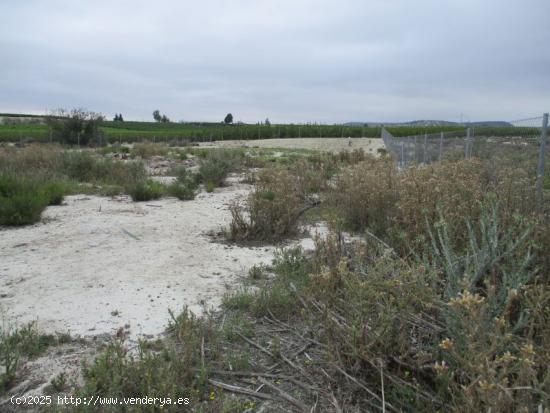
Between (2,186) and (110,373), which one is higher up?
(2,186)

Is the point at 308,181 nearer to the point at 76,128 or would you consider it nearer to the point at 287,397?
the point at 287,397

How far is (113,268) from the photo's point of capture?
512 centimetres

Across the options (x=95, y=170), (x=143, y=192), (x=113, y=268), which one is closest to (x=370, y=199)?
(x=113, y=268)

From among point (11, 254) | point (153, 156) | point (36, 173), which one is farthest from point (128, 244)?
point (153, 156)

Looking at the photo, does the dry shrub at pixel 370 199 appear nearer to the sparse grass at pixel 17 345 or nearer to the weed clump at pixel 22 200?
the sparse grass at pixel 17 345

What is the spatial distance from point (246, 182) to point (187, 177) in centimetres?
164

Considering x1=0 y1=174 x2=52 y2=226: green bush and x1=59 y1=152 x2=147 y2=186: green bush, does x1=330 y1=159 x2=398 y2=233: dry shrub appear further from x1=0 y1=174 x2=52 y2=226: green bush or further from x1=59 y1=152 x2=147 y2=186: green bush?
x1=59 y1=152 x2=147 y2=186: green bush

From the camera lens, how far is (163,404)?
2.62 metres

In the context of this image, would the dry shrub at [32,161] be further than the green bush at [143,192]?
Yes

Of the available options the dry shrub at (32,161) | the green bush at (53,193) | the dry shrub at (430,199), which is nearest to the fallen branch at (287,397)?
the dry shrub at (430,199)

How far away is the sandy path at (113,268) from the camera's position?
13.2ft

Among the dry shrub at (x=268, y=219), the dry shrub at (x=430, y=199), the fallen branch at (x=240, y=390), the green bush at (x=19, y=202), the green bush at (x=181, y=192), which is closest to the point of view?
the fallen branch at (x=240, y=390)

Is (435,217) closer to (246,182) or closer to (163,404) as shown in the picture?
(163,404)

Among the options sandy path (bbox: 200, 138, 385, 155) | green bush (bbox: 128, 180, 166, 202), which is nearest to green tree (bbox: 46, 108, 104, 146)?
sandy path (bbox: 200, 138, 385, 155)
